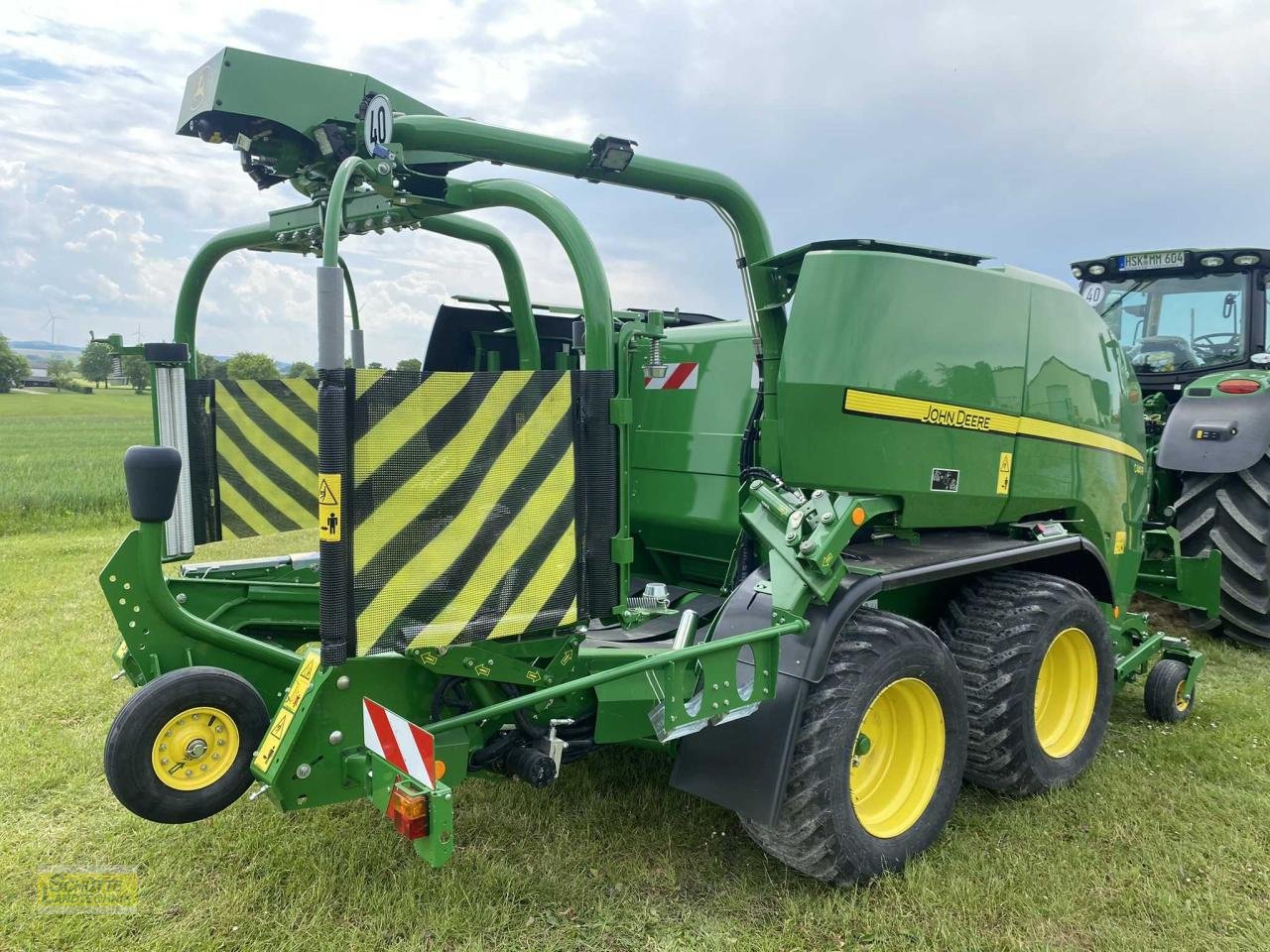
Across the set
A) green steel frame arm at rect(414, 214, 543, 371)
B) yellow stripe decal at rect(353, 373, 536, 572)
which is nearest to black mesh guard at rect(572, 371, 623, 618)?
yellow stripe decal at rect(353, 373, 536, 572)

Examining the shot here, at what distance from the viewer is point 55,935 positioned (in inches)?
104

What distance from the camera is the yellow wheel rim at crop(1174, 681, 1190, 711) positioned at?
4.39 metres

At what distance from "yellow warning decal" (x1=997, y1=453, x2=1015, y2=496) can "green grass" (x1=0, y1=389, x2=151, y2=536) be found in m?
3.42

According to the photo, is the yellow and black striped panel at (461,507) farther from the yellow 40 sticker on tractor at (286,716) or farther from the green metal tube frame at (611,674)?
the yellow 40 sticker on tractor at (286,716)

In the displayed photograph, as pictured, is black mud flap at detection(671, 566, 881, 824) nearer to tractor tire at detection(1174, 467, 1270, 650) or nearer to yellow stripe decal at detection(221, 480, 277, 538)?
yellow stripe decal at detection(221, 480, 277, 538)

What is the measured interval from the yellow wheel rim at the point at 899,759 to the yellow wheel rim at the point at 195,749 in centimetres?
204

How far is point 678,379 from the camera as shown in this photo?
3777 mm

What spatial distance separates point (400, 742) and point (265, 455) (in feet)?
7.24

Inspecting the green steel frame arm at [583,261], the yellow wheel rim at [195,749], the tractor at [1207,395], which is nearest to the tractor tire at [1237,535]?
the tractor at [1207,395]

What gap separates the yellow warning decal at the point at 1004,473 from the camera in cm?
350

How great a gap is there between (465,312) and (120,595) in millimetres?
1953

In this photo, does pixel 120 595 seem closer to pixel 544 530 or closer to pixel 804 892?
pixel 544 530

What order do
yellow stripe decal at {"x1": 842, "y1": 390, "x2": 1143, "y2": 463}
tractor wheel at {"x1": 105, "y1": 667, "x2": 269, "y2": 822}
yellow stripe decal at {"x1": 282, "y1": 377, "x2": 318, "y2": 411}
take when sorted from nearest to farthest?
tractor wheel at {"x1": 105, "y1": 667, "x2": 269, "y2": 822}, yellow stripe decal at {"x1": 842, "y1": 390, "x2": 1143, "y2": 463}, yellow stripe decal at {"x1": 282, "y1": 377, "x2": 318, "y2": 411}

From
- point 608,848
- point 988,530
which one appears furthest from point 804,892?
point 988,530
